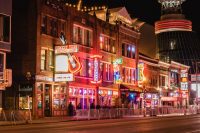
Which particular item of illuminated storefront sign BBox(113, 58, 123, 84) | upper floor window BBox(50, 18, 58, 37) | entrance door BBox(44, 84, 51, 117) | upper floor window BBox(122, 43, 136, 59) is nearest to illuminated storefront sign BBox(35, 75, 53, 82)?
entrance door BBox(44, 84, 51, 117)

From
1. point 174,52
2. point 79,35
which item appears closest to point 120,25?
point 79,35

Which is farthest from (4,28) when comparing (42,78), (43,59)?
(42,78)

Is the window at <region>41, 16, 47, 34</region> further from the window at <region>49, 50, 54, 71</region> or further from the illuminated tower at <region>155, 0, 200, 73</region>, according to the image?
the illuminated tower at <region>155, 0, 200, 73</region>

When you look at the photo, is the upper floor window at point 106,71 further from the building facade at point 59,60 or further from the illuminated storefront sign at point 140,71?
the illuminated storefront sign at point 140,71

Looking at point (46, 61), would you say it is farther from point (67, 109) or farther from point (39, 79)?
point (67, 109)

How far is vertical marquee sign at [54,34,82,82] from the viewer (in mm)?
51875

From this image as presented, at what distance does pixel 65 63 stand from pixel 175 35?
78803 mm

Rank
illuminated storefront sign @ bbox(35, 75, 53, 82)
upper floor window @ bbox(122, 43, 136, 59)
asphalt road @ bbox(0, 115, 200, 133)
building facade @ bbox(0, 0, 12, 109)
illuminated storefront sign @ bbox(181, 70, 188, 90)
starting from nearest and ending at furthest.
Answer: asphalt road @ bbox(0, 115, 200, 133) → building facade @ bbox(0, 0, 12, 109) → illuminated storefront sign @ bbox(35, 75, 53, 82) → upper floor window @ bbox(122, 43, 136, 59) → illuminated storefront sign @ bbox(181, 70, 188, 90)

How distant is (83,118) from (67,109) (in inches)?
245

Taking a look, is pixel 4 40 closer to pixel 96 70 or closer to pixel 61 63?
pixel 61 63

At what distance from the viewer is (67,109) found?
54.3m

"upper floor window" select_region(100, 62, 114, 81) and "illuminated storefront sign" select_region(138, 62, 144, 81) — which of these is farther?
"illuminated storefront sign" select_region(138, 62, 144, 81)

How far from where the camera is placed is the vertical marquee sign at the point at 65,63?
170 feet

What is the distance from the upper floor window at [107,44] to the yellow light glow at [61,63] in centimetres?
1192
